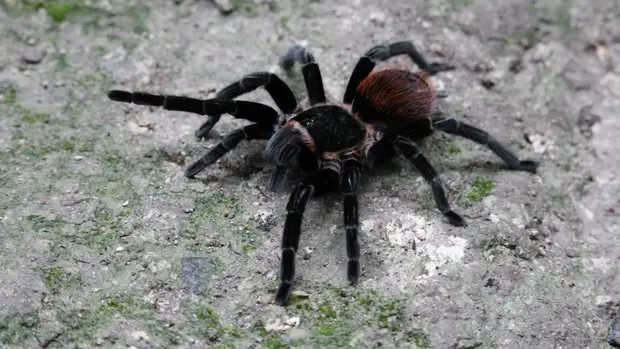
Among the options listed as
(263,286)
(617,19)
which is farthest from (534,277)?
(617,19)

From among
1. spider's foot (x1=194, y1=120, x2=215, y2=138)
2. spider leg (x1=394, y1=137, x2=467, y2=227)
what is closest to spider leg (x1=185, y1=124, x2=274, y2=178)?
spider's foot (x1=194, y1=120, x2=215, y2=138)

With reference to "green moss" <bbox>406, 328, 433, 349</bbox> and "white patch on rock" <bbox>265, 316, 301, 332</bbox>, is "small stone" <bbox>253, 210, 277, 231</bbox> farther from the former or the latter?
"green moss" <bbox>406, 328, 433, 349</bbox>

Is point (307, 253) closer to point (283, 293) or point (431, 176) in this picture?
point (283, 293)

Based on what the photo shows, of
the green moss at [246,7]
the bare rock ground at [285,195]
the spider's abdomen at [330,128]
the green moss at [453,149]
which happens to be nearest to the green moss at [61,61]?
the bare rock ground at [285,195]

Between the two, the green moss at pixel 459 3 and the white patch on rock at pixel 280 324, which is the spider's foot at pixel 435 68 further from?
the white patch on rock at pixel 280 324

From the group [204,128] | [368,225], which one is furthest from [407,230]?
[204,128]
